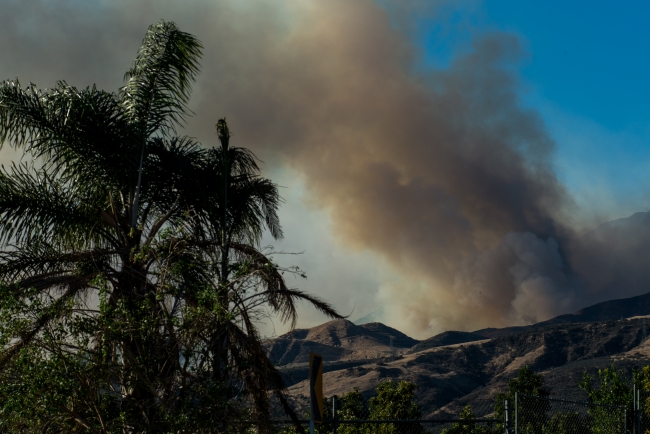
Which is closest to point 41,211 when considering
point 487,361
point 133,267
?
point 133,267

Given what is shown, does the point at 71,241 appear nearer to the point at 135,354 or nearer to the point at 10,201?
the point at 10,201

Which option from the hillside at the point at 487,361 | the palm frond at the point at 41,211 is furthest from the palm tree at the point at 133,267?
the hillside at the point at 487,361

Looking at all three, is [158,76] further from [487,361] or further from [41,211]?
[487,361]

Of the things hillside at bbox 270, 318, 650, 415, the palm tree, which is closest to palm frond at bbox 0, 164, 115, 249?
the palm tree

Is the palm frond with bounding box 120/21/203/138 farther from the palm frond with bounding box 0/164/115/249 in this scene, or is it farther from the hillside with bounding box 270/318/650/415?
the hillside with bounding box 270/318/650/415

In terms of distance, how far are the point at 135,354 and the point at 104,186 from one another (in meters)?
3.88

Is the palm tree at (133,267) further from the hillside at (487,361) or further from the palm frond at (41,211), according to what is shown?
the hillside at (487,361)

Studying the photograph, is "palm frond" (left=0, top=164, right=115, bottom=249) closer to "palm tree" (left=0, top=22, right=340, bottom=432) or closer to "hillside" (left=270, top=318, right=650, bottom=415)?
"palm tree" (left=0, top=22, right=340, bottom=432)

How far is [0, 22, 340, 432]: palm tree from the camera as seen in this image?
27.7ft

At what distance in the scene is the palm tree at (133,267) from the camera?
8.43m

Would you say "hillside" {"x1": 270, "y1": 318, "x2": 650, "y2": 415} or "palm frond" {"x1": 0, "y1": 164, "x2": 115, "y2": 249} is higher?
"hillside" {"x1": 270, "y1": 318, "x2": 650, "y2": 415}

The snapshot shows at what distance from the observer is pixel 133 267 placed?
10344 millimetres

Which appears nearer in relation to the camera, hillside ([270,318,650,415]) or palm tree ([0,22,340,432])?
palm tree ([0,22,340,432])

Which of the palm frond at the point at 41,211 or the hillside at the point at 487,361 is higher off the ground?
the hillside at the point at 487,361
